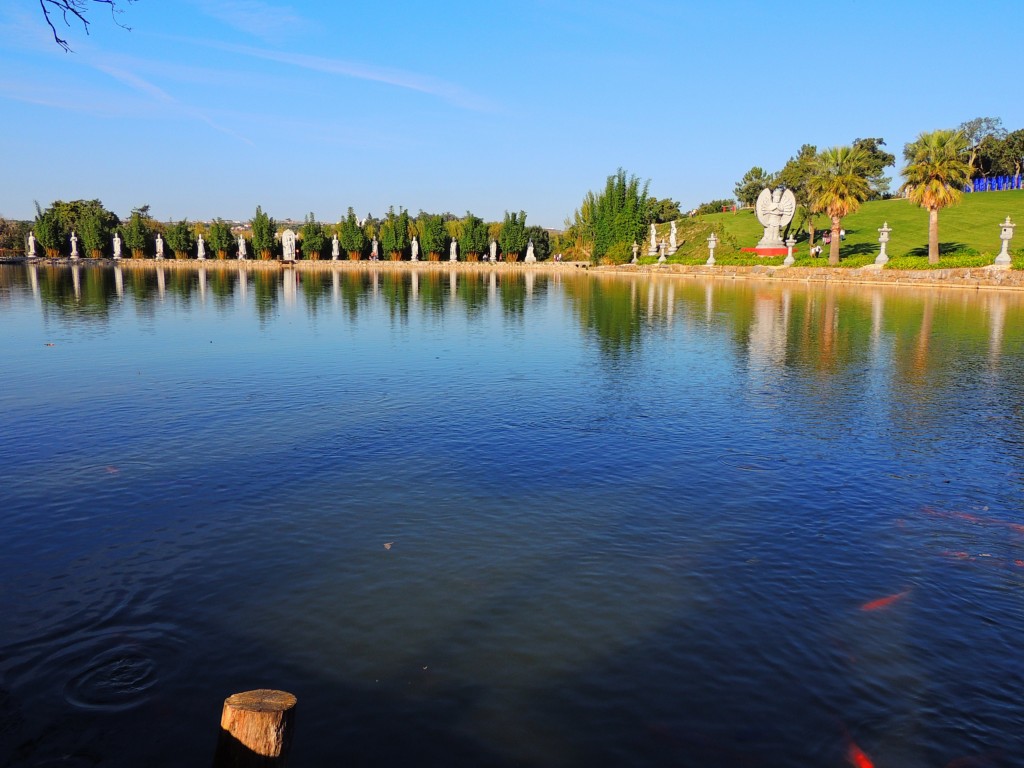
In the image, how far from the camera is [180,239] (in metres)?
116

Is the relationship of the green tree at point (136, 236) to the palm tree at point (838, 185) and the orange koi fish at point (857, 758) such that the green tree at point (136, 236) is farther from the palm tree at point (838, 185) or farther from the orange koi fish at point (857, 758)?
the orange koi fish at point (857, 758)

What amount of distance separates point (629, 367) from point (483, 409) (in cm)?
764

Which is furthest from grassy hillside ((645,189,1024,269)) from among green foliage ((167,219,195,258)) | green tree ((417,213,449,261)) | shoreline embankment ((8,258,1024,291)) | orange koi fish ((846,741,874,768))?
green foliage ((167,219,195,258))

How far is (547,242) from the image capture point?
13162cm

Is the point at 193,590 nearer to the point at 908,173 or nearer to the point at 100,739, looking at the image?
the point at 100,739

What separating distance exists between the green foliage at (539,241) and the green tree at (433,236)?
602 inches

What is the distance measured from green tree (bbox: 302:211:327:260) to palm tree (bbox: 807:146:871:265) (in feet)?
257

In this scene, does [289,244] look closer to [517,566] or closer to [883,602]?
[517,566]

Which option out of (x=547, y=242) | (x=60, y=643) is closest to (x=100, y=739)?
(x=60, y=643)

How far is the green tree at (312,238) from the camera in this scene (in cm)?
11644

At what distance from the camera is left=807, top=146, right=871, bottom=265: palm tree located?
6612cm

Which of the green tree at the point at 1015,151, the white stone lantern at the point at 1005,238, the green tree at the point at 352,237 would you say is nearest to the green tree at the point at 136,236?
the green tree at the point at 352,237

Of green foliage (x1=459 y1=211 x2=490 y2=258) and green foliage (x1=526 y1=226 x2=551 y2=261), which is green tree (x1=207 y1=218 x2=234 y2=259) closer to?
green foliage (x1=459 y1=211 x2=490 y2=258)

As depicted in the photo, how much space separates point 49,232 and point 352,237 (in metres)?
47.6
